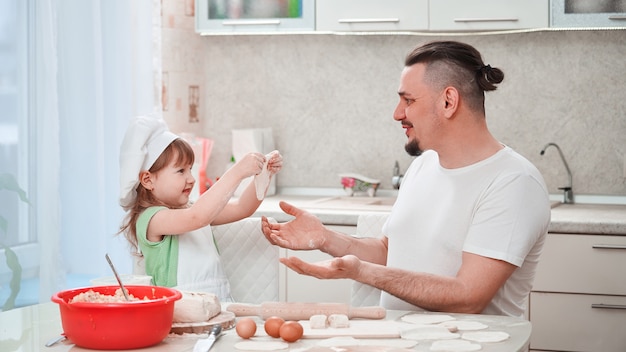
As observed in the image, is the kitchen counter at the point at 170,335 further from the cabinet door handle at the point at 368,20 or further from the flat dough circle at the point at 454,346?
the cabinet door handle at the point at 368,20

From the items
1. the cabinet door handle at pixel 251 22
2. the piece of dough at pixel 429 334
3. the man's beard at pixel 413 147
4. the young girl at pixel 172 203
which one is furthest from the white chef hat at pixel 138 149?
the cabinet door handle at pixel 251 22

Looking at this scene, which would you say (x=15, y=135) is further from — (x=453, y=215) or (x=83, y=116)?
(x=453, y=215)

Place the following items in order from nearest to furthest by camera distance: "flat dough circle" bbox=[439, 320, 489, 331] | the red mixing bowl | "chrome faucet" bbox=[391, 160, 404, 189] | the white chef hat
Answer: the red mixing bowl < "flat dough circle" bbox=[439, 320, 489, 331] < the white chef hat < "chrome faucet" bbox=[391, 160, 404, 189]

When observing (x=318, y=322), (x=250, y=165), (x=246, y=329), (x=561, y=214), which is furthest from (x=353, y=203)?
(x=246, y=329)

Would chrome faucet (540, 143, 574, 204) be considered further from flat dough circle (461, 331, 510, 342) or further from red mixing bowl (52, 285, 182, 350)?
red mixing bowl (52, 285, 182, 350)

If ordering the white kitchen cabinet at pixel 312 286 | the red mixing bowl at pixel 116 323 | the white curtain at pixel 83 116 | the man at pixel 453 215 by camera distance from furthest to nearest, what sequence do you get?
the white kitchen cabinet at pixel 312 286
the white curtain at pixel 83 116
the man at pixel 453 215
the red mixing bowl at pixel 116 323

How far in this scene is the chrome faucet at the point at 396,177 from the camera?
4.02 metres

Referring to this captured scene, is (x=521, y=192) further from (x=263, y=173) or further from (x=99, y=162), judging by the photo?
(x=99, y=162)

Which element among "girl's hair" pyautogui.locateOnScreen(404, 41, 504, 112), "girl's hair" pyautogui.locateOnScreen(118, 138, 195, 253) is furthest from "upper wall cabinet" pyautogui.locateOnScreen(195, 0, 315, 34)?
"girl's hair" pyautogui.locateOnScreen(404, 41, 504, 112)

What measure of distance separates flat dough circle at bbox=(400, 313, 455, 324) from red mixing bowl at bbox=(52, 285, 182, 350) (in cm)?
55

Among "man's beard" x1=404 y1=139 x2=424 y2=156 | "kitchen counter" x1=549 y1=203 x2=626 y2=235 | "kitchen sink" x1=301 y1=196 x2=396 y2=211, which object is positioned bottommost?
"kitchen counter" x1=549 y1=203 x2=626 y2=235

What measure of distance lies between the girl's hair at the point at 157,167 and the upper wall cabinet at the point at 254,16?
129 centimetres

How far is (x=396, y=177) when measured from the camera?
4035 mm

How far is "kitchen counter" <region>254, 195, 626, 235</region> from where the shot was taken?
322cm
